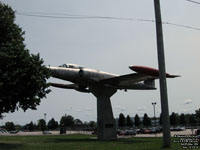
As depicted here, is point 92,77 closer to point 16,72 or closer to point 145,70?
point 145,70

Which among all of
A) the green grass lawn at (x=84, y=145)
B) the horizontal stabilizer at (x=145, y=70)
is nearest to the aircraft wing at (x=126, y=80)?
the horizontal stabilizer at (x=145, y=70)

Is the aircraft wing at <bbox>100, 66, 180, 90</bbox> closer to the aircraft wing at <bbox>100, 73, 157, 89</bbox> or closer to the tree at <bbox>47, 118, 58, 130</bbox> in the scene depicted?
the aircraft wing at <bbox>100, 73, 157, 89</bbox>

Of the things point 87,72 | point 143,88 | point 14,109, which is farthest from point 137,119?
point 14,109

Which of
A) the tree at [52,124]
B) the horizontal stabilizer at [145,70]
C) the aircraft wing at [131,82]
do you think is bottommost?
the tree at [52,124]

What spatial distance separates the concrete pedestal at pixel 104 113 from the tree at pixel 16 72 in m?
14.6

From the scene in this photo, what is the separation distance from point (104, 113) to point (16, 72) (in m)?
18.5

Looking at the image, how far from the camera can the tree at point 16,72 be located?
21375 millimetres

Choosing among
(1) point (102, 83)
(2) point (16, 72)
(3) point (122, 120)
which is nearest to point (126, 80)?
(1) point (102, 83)

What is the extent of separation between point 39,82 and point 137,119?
10930 centimetres

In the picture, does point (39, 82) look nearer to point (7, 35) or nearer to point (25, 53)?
point (25, 53)

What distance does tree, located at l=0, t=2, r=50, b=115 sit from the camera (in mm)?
21375

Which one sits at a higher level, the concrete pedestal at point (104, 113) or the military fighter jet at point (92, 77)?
the military fighter jet at point (92, 77)

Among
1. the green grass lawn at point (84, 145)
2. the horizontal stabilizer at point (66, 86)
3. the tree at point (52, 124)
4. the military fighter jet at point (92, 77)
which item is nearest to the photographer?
the green grass lawn at point (84, 145)

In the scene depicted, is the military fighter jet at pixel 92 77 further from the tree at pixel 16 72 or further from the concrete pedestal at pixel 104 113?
the tree at pixel 16 72
